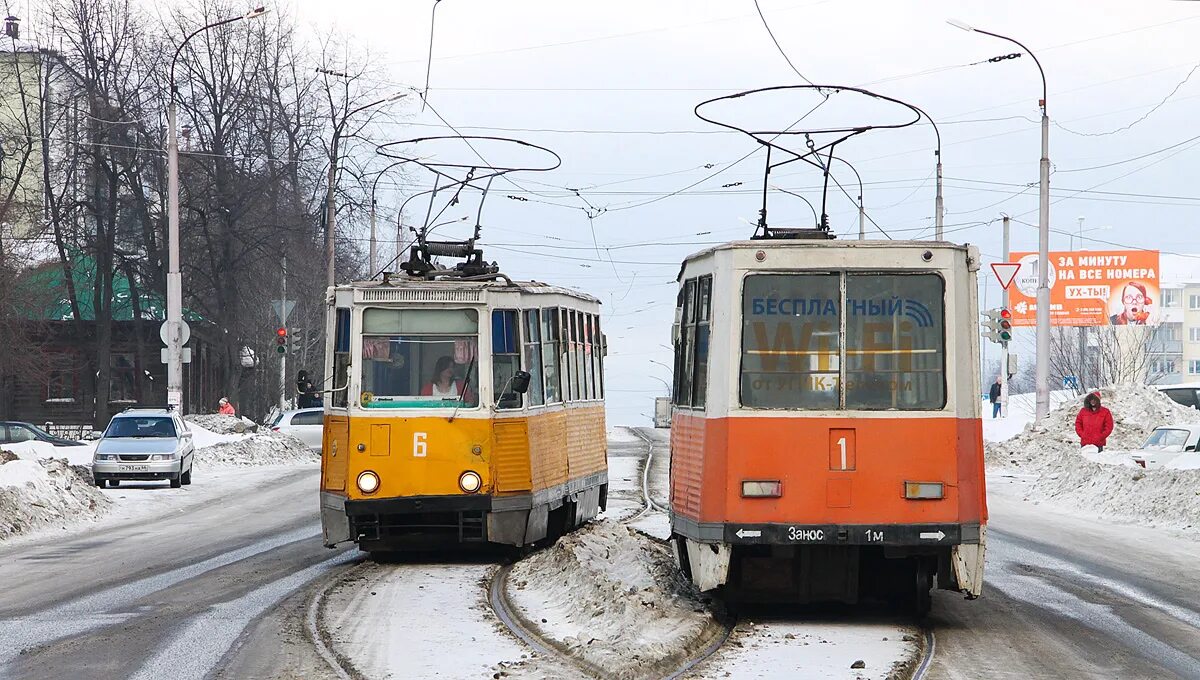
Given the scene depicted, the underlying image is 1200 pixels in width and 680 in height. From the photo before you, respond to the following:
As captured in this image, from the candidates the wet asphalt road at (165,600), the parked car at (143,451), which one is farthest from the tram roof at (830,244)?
the parked car at (143,451)

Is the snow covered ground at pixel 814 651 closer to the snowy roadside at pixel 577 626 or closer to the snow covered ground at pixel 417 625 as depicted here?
the snowy roadside at pixel 577 626

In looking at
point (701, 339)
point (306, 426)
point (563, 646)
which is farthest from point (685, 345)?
point (306, 426)

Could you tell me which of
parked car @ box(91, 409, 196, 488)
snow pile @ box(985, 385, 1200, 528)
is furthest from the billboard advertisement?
parked car @ box(91, 409, 196, 488)

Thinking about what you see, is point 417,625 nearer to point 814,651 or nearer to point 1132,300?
point 814,651

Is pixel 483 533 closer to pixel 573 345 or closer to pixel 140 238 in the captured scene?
pixel 573 345

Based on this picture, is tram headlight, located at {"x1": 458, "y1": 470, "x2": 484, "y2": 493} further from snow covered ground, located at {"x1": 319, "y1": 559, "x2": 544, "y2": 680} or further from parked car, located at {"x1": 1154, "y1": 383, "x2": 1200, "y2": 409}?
parked car, located at {"x1": 1154, "y1": 383, "x2": 1200, "y2": 409}

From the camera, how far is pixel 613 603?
11891 millimetres

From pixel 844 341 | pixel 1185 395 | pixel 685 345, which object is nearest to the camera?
pixel 844 341

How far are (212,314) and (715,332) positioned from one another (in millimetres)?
47784

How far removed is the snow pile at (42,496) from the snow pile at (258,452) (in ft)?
39.7

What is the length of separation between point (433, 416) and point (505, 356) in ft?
3.14

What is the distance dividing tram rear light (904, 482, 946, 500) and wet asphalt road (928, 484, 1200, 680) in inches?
34.6

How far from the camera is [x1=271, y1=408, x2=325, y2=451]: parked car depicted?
45094 mm

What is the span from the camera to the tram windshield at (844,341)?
11.6 meters
